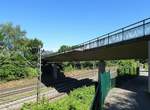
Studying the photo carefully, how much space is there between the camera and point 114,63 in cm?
10856

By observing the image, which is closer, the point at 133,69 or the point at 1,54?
the point at 1,54

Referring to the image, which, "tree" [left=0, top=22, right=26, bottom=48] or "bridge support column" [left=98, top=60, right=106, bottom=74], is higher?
"tree" [left=0, top=22, right=26, bottom=48]

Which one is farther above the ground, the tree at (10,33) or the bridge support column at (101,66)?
the tree at (10,33)

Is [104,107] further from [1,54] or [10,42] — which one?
[10,42]

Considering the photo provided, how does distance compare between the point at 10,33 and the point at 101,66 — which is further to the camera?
the point at 10,33

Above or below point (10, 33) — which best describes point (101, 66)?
below

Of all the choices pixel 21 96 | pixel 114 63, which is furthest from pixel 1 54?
Answer: pixel 114 63

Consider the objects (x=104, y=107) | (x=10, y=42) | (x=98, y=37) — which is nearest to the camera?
(x=104, y=107)

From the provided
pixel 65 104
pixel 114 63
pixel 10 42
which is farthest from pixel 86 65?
pixel 65 104

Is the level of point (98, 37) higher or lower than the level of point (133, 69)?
higher

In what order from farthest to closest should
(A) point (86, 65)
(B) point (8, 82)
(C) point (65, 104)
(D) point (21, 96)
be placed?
1. (A) point (86, 65)
2. (B) point (8, 82)
3. (D) point (21, 96)
4. (C) point (65, 104)

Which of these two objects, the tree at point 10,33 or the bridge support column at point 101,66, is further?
the tree at point 10,33

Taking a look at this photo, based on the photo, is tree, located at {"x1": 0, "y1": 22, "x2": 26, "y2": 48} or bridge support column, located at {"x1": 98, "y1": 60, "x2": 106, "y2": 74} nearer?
bridge support column, located at {"x1": 98, "y1": 60, "x2": 106, "y2": 74}

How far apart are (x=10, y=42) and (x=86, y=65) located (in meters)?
32.7
